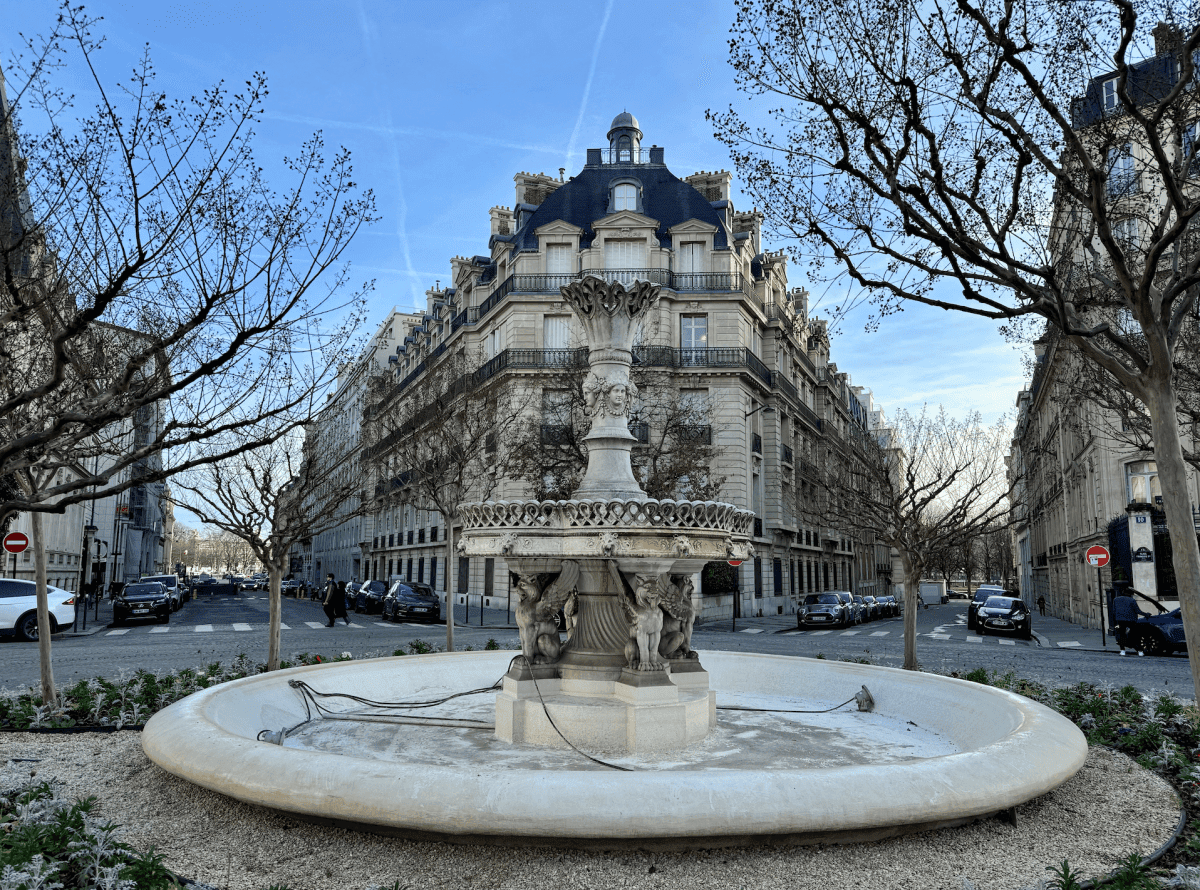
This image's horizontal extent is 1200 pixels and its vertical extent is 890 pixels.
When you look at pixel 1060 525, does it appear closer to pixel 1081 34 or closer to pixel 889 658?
pixel 889 658

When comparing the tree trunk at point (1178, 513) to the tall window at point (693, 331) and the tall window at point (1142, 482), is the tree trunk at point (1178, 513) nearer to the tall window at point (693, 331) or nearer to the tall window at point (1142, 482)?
the tall window at point (1142, 482)

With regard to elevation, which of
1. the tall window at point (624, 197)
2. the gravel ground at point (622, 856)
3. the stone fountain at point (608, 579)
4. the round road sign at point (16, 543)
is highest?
the tall window at point (624, 197)

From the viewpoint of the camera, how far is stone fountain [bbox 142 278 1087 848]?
3.89 m

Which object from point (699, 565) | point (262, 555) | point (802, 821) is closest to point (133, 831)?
point (802, 821)

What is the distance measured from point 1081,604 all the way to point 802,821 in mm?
36111

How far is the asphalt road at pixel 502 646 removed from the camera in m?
14.4

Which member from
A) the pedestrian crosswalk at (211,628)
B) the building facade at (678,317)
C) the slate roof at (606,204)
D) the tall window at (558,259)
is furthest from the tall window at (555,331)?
the pedestrian crosswalk at (211,628)

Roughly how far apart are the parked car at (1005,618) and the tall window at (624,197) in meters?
21.7

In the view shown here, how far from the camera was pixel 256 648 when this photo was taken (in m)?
18.1

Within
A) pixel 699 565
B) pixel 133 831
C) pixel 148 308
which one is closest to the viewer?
pixel 133 831

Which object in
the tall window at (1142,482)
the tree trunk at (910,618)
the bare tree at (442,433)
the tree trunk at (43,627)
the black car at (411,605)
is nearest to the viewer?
the tree trunk at (43,627)

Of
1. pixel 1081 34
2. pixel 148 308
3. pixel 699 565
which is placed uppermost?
pixel 1081 34

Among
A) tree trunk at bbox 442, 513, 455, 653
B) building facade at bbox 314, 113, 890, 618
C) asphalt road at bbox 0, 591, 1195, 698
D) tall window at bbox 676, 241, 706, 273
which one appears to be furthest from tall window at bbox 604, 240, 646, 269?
tree trunk at bbox 442, 513, 455, 653

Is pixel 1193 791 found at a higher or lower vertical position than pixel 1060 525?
lower
